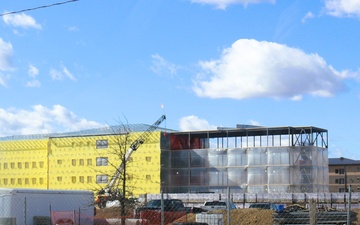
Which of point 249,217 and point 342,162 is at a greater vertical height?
point 249,217

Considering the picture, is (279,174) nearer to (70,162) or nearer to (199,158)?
(199,158)

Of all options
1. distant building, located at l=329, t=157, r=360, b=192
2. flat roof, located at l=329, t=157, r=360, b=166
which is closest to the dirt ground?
distant building, located at l=329, t=157, r=360, b=192

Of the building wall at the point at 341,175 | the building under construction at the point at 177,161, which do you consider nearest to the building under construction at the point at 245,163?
the building under construction at the point at 177,161

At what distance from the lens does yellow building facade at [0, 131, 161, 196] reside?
98.1 metres

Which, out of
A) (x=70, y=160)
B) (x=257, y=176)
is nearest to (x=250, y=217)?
(x=257, y=176)

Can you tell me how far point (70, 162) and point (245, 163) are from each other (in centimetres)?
2886

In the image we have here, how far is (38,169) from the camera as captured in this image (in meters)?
106

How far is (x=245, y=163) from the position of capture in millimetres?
94750

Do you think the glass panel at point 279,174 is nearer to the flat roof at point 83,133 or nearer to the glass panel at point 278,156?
the glass panel at point 278,156

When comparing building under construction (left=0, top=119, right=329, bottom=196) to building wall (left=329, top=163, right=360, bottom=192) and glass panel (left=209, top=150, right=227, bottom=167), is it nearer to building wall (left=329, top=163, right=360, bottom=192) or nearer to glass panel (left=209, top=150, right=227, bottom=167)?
glass panel (left=209, top=150, right=227, bottom=167)

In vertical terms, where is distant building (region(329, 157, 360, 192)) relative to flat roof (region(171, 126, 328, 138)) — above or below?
below

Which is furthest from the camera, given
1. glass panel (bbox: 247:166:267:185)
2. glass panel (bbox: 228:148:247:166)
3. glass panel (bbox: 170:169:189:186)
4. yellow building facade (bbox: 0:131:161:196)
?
glass panel (bbox: 170:169:189:186)

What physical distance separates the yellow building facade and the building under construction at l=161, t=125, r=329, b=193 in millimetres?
2564

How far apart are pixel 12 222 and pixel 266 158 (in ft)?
238
